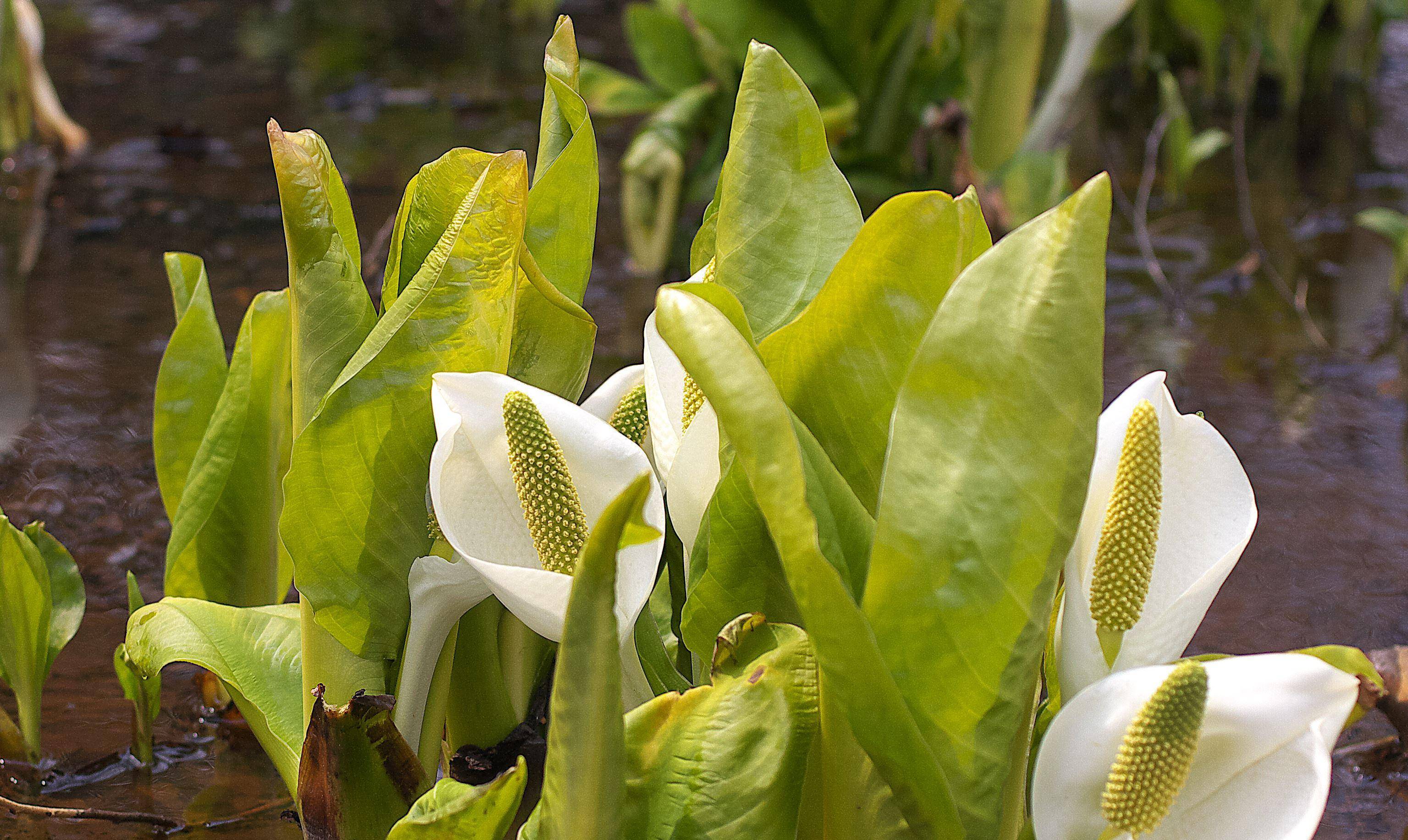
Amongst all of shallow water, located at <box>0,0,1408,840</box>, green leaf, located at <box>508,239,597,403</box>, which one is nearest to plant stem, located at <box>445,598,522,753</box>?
green leaf, located at <box>508,239,597,403</box>

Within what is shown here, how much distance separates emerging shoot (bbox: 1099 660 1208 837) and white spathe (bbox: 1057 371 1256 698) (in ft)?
0.20

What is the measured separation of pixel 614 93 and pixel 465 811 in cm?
158

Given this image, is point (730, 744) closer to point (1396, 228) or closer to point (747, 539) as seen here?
point (747, 539)

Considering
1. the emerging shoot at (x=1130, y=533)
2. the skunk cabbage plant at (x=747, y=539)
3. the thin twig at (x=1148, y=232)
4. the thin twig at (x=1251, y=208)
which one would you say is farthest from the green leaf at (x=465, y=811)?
the thin twig at (x=1148, y=232)

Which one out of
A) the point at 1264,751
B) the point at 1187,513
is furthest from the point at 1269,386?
the point at 1264,751

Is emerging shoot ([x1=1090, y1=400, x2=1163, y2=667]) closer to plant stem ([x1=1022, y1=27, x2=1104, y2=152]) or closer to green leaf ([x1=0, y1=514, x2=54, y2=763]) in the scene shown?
green leaf ([x1=0, y1=514, x2=54, y2=763])

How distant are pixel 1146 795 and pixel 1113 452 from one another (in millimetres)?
141

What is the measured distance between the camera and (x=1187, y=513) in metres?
0.52

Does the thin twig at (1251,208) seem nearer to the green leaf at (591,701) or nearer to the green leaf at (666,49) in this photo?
the green leaf at (666,49)

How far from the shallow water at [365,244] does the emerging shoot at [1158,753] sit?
0.43m

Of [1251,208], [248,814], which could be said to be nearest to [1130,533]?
[248,814]

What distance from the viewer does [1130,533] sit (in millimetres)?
460

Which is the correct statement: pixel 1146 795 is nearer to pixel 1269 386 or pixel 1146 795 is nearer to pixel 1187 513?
pixel 1187 513

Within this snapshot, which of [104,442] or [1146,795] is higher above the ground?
[1146,795]
